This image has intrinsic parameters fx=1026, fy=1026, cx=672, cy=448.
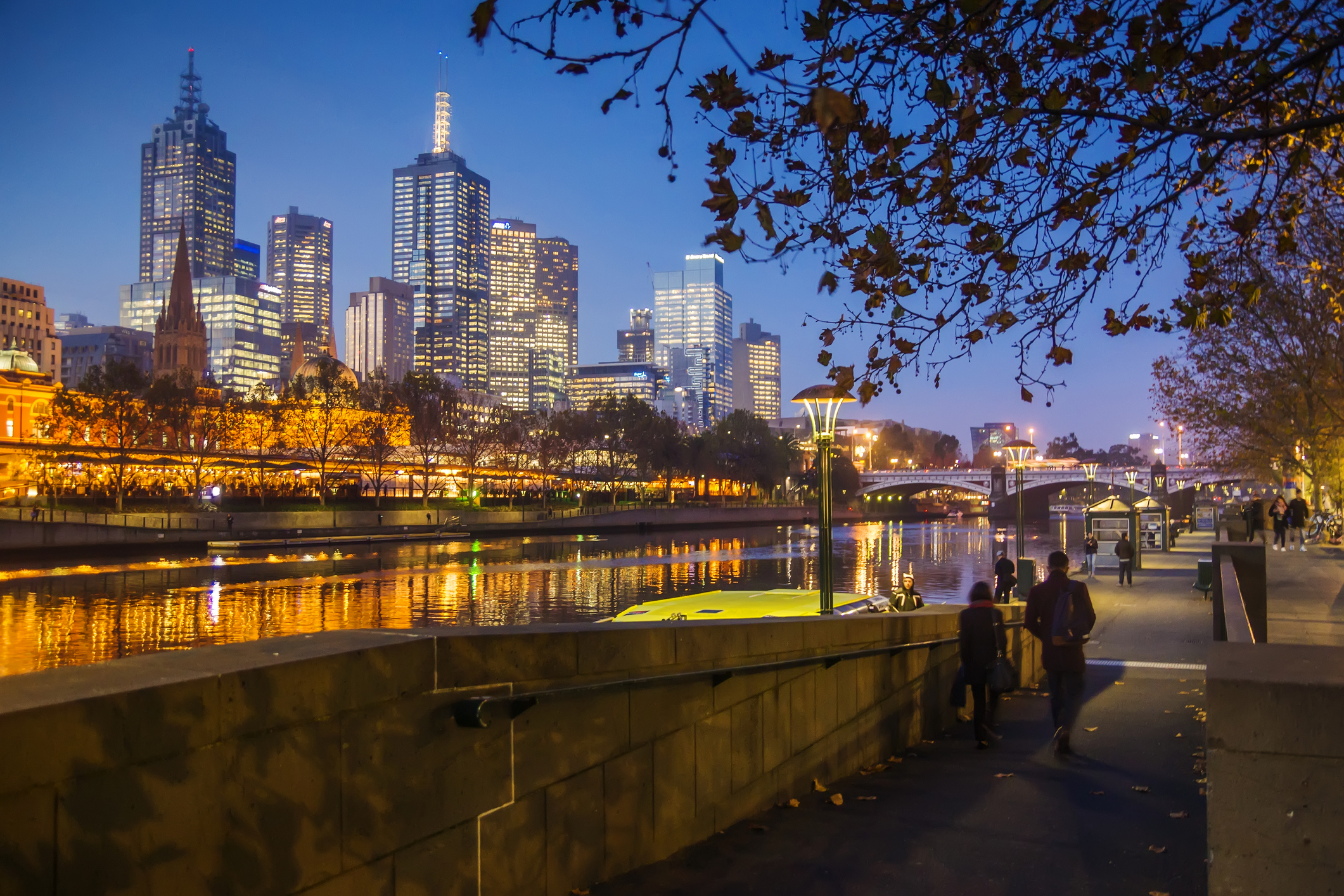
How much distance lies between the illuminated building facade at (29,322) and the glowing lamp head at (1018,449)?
149656 millimetres

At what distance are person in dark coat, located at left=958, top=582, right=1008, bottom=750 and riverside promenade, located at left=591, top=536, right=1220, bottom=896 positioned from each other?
0.26 meters

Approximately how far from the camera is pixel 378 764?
4.39 meters

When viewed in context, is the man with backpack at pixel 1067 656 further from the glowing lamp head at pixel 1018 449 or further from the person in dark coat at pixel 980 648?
the glowing lamp head at pixel 1018 449

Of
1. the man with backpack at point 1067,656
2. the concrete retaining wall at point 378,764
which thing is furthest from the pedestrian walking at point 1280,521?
the concrete retaining wall at point 378,764

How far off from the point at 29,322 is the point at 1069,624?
174 metres

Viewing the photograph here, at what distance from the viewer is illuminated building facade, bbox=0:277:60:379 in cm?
14762

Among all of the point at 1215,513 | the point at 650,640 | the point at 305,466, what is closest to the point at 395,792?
the point at 650,640

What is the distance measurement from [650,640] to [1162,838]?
362cm

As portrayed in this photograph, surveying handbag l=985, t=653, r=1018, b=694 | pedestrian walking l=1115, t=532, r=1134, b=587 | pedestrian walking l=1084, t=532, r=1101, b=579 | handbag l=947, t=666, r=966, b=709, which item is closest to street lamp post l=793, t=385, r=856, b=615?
handbag l=947, t=666, r=966, b=709

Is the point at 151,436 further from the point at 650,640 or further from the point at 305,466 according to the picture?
the point at 650,640

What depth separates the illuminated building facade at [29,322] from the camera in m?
148

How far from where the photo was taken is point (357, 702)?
14.2 feet

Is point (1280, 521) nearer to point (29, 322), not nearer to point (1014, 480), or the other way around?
point (1014, 480)

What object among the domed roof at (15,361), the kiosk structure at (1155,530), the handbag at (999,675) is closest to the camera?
the handbag at (999,675)
